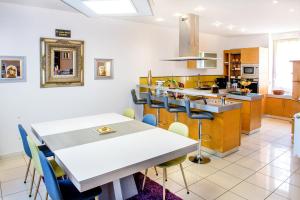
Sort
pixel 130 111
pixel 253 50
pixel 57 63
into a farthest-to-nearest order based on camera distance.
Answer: pixel 253 50 → pixel 57 63 → pixel 130 111

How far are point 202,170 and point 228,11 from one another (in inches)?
118

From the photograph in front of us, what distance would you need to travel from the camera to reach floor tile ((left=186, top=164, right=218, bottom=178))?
136 inches

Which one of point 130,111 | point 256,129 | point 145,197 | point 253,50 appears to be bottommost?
point 145,197

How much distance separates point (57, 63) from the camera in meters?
4.47

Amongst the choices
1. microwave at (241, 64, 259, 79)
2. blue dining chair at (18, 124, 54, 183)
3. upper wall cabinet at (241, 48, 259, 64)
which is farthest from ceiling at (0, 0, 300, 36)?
blue dining chair at (18, 124, 54, 183)

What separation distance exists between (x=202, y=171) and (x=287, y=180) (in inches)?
46.0

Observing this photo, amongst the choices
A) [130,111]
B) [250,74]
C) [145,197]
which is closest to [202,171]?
[145,197]

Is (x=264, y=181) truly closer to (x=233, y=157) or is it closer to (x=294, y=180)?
(x=294, y=180)

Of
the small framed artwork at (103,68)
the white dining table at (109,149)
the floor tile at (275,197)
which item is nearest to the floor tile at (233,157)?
the floor tile at (275,197)

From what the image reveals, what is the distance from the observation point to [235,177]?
11.0ft

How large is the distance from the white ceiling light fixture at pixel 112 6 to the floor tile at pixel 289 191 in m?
2.83

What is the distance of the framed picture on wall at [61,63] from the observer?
4.32m

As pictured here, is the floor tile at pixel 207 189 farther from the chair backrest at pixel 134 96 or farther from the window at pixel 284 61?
the window at pixel 284 61

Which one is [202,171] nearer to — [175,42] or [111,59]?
[111,59]
